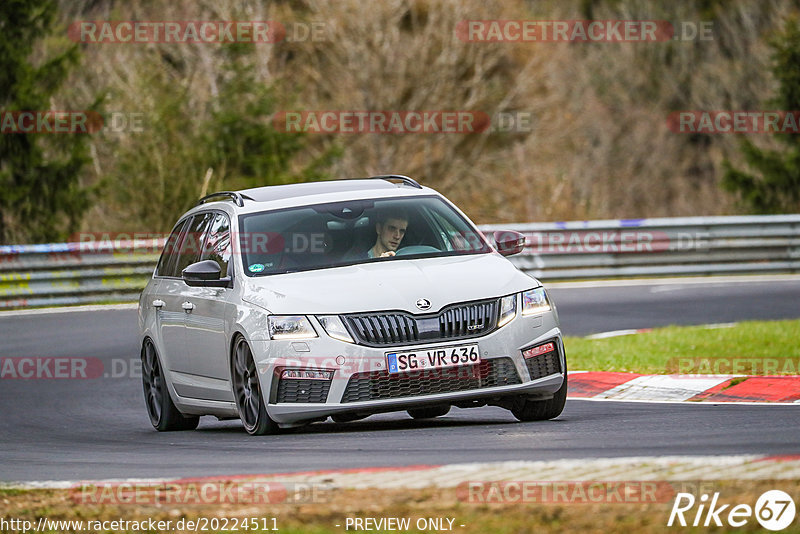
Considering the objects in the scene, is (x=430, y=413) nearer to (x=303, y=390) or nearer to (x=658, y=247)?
(x=303, y=390)

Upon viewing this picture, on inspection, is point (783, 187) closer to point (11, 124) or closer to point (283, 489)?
point (11, 124)

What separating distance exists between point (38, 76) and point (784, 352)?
64.2 feet

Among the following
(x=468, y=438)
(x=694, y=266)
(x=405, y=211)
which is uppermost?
(x=405, y=211)

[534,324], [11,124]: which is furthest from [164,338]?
[11,124]

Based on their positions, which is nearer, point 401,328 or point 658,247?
point 401,328

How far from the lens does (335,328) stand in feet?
30.5

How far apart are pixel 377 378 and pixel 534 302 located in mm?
1183

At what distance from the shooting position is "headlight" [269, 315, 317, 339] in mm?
9359

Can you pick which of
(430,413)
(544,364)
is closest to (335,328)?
(544,364)

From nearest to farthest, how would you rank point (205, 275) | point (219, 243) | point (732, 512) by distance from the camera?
point (732, 512) → point (205, 275) → point (219, 243)

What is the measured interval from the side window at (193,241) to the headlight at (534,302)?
2.76 meters

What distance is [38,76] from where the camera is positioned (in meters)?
29.8

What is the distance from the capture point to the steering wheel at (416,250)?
408 inches

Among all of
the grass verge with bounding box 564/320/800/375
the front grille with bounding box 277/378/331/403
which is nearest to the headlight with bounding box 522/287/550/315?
the front grille with bounding box 277/378/331/403
